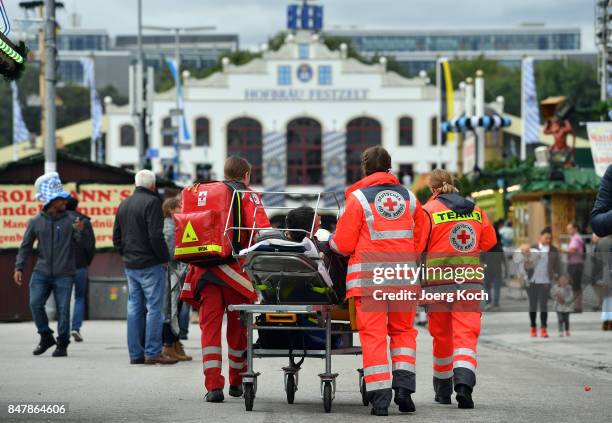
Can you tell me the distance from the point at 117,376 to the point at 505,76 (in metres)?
114

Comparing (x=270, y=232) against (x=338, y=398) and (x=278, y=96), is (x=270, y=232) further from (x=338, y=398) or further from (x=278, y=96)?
(x=278, y=96)

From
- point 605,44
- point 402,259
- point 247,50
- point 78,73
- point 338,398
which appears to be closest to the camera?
point 402,259

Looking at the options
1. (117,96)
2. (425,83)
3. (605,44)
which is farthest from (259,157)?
(605,44)

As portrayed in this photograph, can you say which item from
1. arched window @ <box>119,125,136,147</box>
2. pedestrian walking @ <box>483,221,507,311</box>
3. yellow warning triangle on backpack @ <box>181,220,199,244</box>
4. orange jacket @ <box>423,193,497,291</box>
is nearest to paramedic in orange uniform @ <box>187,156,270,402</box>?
yellow warning triangle on backpack @ <box>181,220,199,244</box>

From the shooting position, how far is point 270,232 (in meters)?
10.9

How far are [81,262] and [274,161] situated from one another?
77.6m

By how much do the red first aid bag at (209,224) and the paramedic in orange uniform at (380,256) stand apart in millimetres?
1107

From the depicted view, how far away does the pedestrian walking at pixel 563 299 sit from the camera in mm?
20359

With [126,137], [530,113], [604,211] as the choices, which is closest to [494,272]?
[604,211]

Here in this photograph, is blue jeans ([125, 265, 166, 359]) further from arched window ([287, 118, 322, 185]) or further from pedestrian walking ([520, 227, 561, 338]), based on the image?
arched window ([287, 118, 322, 185])

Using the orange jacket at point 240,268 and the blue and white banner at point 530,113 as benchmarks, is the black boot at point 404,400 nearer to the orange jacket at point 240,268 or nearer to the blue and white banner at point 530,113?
the orange jacket at point 240,268

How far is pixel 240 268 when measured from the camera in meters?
11.5

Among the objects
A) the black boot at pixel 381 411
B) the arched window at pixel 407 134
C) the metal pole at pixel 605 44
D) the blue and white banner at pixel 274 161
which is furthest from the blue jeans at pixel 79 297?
the arched window at pixel 407 134

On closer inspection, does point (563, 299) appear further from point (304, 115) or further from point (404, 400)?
point (304, 115)
